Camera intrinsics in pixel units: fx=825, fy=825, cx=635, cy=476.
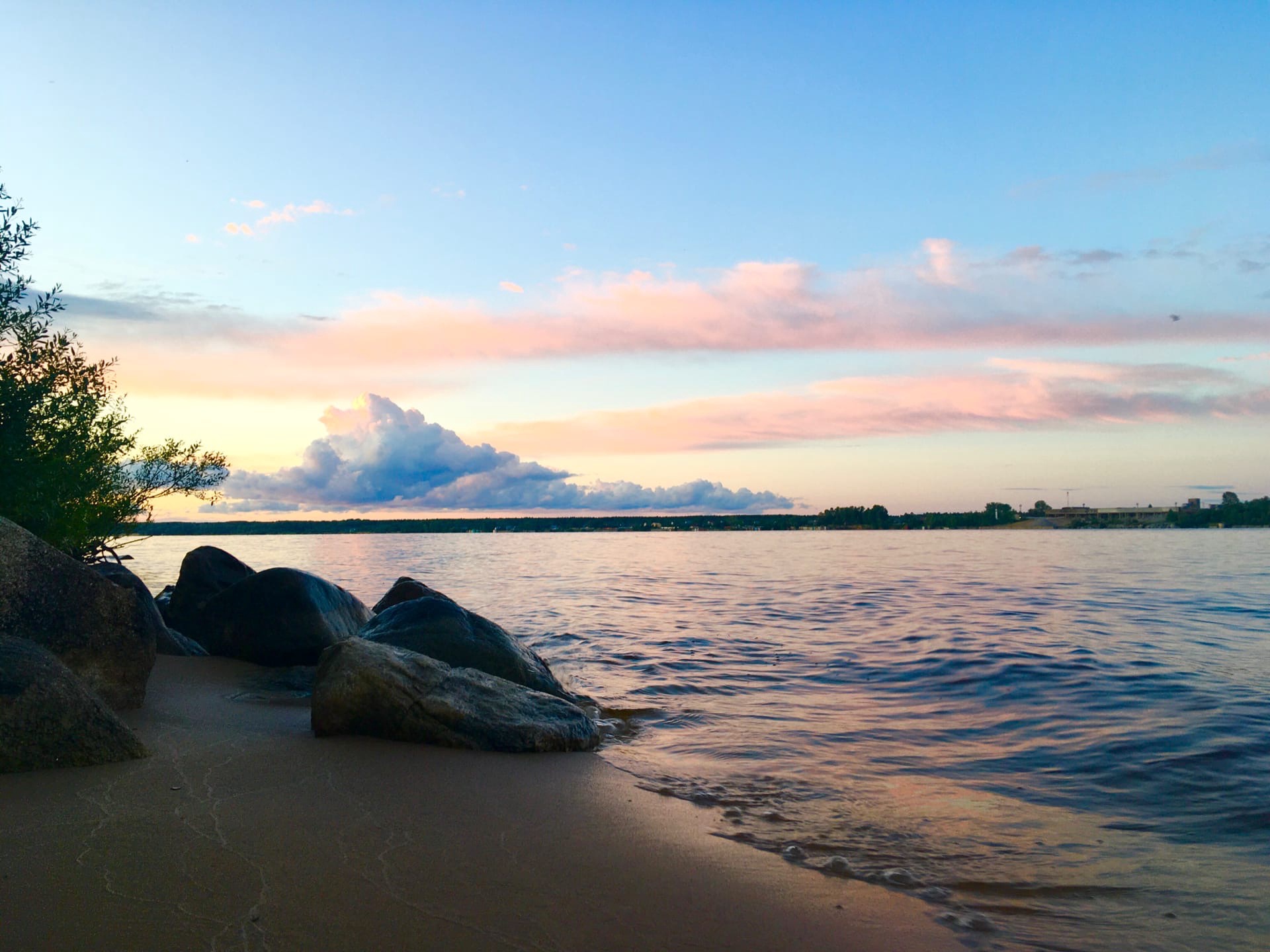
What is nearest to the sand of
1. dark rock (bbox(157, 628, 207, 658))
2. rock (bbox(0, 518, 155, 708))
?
rock (bbox(0, 518, 155, 708))

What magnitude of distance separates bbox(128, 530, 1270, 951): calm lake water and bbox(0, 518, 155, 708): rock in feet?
14.6

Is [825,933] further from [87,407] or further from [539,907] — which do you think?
[87,407]

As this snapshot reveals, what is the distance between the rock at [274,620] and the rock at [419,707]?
4010mm

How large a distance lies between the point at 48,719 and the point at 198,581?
8.21 m

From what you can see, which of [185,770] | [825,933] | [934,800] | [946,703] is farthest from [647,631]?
[825,933]

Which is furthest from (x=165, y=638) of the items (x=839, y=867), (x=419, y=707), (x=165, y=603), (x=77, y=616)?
(x=839, y=867)

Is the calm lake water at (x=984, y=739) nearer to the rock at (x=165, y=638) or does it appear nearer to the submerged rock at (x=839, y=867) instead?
the submerged rock at (x=839, y=867)

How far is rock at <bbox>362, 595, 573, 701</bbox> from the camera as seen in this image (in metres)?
8.92

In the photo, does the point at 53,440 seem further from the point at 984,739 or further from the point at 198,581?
the point at 984,739

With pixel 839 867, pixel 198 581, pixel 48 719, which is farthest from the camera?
pixel 198 581

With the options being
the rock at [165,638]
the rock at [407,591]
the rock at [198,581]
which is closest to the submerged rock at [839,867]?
the rock at [407,591]

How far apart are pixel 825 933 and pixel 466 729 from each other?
393 centimetres

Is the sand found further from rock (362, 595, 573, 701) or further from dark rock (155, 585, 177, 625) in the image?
dark rock (155, 585, 177, 625)

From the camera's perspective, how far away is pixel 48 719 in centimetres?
547
